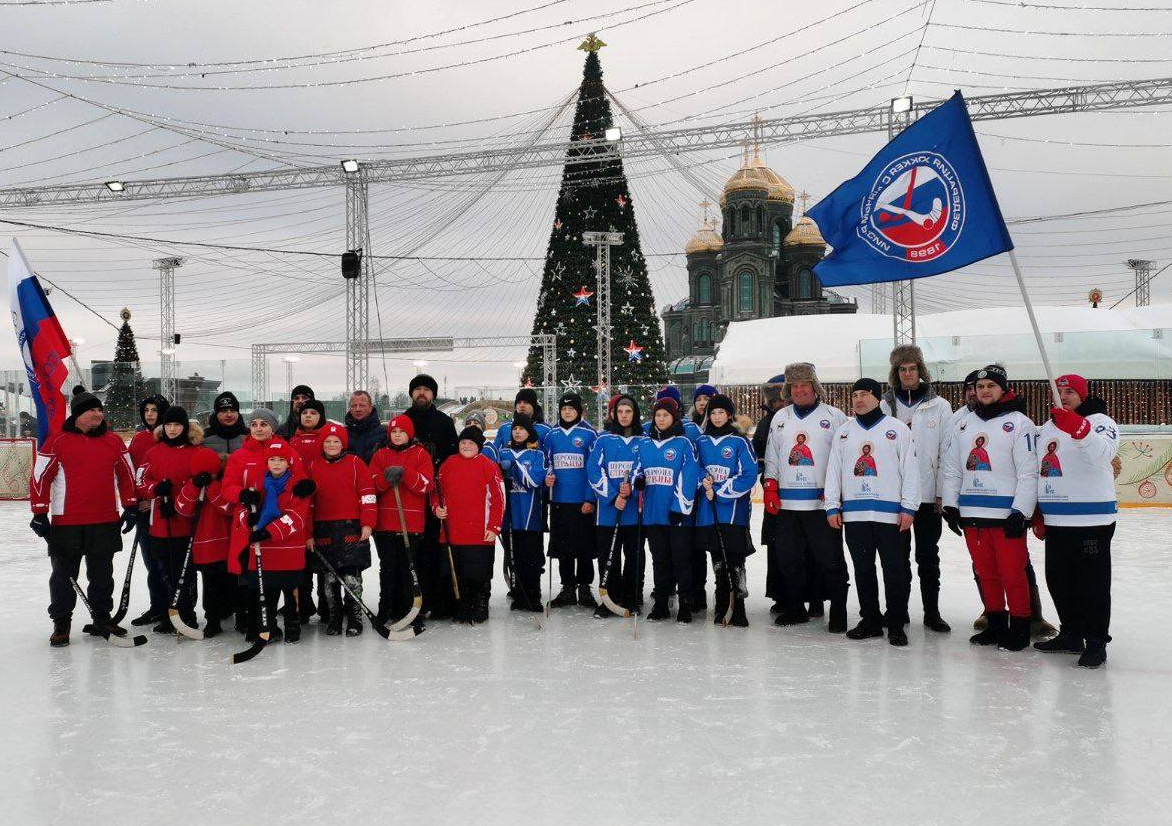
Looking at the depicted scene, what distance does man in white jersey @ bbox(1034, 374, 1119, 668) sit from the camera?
436 cm

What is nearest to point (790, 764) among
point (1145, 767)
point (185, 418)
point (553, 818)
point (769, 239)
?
point (553, 818)

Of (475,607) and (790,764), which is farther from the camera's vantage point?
(475,607)

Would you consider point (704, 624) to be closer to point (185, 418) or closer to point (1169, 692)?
point (1169, 692)

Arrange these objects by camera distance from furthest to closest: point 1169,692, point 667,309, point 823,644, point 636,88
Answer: point 667,309
point 636,88
point 823,644
point 1169,692

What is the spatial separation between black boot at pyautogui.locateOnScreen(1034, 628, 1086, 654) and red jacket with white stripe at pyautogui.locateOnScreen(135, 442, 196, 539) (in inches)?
196

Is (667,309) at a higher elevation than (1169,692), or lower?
higher

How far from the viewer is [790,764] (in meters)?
3.14

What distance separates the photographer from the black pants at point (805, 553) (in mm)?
→ 5121

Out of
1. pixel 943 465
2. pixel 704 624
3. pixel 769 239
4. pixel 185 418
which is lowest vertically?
pixel 704 624

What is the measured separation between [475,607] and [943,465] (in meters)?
3.01

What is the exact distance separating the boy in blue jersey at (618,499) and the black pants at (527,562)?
437 mm

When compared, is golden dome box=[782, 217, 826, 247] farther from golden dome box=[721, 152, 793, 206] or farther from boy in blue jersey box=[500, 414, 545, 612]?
boy in blue jersey box=[500, 414, 545, 612]

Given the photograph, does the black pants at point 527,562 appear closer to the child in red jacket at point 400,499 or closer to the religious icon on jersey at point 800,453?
the child in red jacket at point 400,499

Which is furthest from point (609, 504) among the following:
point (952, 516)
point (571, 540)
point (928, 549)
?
point (952, 516)
